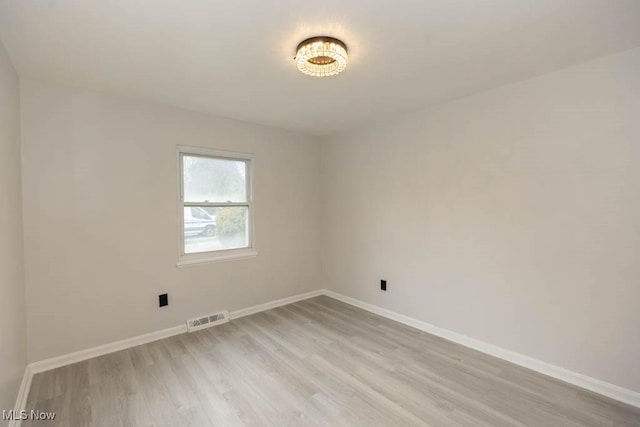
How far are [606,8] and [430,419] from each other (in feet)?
8.38

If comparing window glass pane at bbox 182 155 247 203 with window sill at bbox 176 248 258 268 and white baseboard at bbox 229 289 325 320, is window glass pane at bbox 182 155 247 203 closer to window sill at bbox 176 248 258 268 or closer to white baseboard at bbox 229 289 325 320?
window sill at bbox 176 248 258 268

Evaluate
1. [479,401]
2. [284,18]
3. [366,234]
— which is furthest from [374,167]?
[479,401]

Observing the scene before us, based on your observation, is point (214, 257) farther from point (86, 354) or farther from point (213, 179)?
point (86, 354)

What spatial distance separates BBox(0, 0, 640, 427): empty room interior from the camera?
1.76 metres

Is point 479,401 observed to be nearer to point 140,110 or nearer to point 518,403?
point 518,403

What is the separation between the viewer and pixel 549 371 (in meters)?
2.28

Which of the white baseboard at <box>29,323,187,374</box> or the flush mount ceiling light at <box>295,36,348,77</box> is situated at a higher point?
the flush mount ceiling light at <box>295,36,348,77</box>

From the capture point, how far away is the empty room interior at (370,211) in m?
1.76

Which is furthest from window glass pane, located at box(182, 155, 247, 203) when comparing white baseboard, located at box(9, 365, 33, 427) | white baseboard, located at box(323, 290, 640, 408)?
white baseboard, located at box(323, 290, 640, 408)

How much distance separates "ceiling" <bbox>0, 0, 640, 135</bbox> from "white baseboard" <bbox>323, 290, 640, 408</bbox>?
2319 millimetres

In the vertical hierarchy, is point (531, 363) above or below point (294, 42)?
below

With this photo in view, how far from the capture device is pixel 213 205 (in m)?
3.34

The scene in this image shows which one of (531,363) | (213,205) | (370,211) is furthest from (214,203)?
(531,363)

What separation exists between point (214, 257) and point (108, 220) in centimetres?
109
